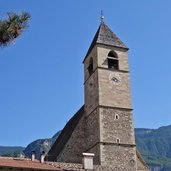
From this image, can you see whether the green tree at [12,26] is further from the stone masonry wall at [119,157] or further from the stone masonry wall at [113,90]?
the stone masonry wall at [113,90]

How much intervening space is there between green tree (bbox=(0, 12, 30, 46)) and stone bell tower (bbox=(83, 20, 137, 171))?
2091 centimetres

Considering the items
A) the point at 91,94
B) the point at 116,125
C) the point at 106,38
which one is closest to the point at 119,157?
the point at 116,125

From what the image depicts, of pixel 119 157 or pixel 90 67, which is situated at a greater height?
pixel 90 67

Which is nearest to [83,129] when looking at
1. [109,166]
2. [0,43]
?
[109,166]

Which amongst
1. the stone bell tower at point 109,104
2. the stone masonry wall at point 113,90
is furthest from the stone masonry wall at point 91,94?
the stone masonry wall at point 113,90

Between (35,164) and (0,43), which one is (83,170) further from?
(0,43)

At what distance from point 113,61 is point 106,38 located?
2.23 m

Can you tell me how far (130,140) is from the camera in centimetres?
3281

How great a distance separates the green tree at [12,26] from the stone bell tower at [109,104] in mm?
20912

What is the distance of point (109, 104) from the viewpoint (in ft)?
110

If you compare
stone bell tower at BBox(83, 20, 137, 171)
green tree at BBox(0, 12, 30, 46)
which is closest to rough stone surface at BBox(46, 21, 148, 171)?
stone bell tower at BBox(83, 20, 137, 171)

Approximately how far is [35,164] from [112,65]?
50.2 ft

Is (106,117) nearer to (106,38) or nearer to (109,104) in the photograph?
(109,104)

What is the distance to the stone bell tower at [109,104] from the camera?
31766 millimetres
